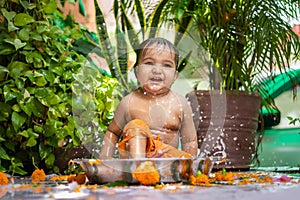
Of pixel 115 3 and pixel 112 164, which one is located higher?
pixel 115 3

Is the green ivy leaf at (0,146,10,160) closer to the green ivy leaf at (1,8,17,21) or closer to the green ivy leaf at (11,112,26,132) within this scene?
the green ivy leaf at (11,112,26,132)

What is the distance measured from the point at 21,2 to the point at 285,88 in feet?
4.61

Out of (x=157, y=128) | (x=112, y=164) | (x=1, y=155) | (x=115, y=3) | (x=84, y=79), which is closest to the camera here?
(x=112, y=164)

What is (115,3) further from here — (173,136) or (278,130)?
(278,130)

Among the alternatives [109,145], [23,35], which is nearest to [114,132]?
[109,145]

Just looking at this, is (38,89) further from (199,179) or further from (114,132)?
(199,179)

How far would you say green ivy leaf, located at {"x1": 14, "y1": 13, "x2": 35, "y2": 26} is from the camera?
63.2 inches

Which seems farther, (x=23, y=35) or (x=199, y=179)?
(x=23, y=35)

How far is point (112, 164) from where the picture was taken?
115 centimetres

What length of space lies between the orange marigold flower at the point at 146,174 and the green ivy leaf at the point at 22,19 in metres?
0.71

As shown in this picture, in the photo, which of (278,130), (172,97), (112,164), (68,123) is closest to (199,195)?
(112,164)

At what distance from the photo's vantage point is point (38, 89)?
1.60m

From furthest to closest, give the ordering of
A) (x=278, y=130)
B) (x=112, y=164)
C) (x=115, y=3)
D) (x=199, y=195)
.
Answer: (x=278, y=130)
(x=115, y=3)
(x=112, y=164)
(x=199, y=195)

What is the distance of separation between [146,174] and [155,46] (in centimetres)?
33
